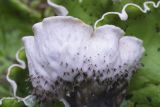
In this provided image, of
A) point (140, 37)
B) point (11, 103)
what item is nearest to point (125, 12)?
point (140, 37)

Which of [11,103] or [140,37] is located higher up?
[140,37]

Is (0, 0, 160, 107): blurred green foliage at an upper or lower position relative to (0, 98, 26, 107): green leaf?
upper

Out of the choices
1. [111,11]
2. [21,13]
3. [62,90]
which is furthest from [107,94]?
[21,13]

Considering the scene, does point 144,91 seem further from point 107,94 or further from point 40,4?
point 40,4

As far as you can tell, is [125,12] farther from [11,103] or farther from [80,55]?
[11,103]

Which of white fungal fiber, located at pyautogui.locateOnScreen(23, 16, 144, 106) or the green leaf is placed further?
the green leaf

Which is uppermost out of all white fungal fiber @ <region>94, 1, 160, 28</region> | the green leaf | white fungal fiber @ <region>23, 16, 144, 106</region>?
white fungal fiber @ <region>94, 1, 160, 28</region>

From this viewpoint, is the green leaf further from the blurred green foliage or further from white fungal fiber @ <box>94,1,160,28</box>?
white fungal fiber @ <box>94,1,160,28</box>

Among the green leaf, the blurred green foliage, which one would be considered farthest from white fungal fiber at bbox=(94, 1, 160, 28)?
the green leaf
